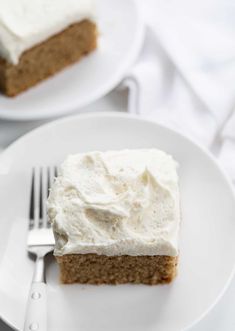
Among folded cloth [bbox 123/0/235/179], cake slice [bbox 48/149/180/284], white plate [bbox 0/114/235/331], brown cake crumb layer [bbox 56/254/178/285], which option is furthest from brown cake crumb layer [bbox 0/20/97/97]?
brown cake crumb layer [bbox 56/254/178/285]

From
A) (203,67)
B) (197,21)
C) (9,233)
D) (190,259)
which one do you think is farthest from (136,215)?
(197,21)

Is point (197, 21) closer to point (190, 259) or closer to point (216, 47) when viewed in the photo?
point (216, 47)

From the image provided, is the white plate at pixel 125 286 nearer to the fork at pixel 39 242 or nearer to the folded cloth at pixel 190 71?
the fork at pixel 39 242

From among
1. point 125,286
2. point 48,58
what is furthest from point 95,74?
point 125,286

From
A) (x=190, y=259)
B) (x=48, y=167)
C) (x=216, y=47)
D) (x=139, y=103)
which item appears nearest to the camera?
(x=190, y=259)

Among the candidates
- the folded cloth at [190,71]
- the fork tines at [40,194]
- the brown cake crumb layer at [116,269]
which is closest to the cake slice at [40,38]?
the folded cloth at [190,71]

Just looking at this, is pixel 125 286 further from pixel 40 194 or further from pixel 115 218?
pixel 40 194
